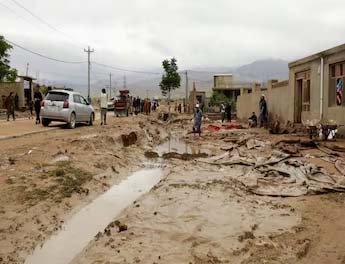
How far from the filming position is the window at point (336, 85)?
696 inches

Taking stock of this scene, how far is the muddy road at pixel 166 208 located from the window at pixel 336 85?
4893 millimetres

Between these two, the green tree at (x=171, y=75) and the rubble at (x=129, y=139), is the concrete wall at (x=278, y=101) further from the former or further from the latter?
the green tree at (x=171, y=75)

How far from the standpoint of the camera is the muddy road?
5.68 meters

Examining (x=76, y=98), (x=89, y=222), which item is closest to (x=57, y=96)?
(x=76, y=98)

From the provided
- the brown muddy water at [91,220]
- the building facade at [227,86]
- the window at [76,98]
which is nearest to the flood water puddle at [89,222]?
the brown muddy water at [91,220]

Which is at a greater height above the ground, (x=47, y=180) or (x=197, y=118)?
(x=197, y=118)

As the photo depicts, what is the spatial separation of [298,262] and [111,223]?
297cm

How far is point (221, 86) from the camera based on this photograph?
75375 mm

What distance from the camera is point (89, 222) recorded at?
294 inches

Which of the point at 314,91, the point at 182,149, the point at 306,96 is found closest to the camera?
the point at 182,149

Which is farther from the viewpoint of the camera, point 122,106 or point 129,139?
point 122,106

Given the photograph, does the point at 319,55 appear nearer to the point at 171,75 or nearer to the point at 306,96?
the point at 306,96

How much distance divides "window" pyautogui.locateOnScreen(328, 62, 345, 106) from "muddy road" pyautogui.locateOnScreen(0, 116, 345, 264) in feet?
16.1

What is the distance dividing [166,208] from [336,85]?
1270cm
